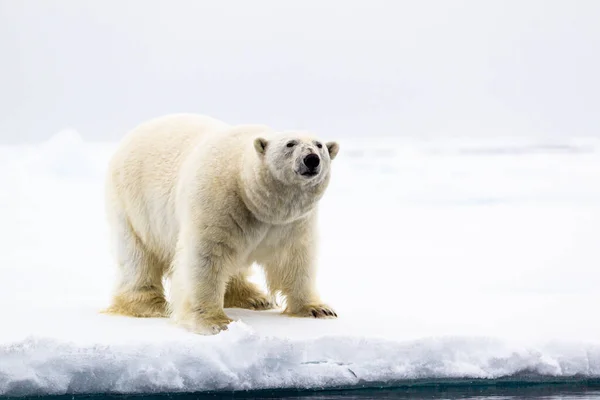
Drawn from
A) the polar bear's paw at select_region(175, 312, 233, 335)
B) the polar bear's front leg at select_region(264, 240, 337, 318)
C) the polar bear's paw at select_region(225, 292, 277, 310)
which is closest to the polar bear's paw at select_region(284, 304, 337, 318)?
the polar bear's front leg at select_region(264, 240, 337, 318)

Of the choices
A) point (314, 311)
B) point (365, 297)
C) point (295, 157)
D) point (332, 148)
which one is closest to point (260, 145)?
point (295, 157)

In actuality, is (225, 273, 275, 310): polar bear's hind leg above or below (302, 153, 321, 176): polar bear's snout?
below

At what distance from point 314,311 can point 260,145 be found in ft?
3.72

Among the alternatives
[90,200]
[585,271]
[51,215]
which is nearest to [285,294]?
[585,271]

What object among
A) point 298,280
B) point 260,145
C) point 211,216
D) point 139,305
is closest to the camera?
point 260,145

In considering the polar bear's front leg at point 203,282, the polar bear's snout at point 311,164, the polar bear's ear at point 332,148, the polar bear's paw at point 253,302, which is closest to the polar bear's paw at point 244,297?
the polar bear's paw at point 253,302

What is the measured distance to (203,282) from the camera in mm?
5203

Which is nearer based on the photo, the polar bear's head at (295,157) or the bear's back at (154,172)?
the polar bear's head at (295,157)

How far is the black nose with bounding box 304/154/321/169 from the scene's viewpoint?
15.9ft

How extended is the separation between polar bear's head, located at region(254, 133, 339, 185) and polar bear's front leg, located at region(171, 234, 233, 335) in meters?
0.52

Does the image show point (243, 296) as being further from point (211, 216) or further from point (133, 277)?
point (211, 216)

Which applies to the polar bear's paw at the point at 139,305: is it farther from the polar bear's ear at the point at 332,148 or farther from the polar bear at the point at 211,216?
the polar bear's ear at the point at 332,148

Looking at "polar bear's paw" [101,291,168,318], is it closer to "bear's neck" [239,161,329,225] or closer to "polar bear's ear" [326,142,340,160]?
"bear's neck" [239,161,329,225]

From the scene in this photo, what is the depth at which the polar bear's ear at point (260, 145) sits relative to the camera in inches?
197
